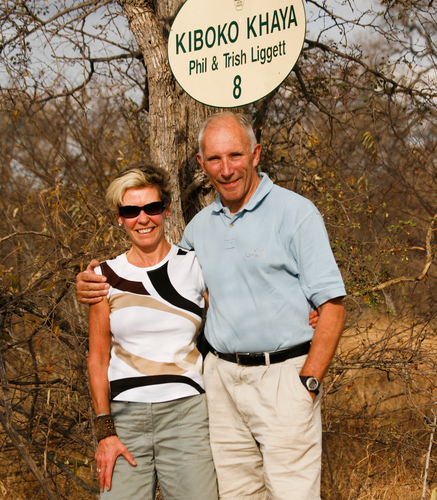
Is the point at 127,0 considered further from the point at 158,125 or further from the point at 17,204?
the point at 17,204

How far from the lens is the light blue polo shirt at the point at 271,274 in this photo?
2109 millimetres

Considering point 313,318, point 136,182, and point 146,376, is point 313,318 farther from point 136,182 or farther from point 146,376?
point 136,182

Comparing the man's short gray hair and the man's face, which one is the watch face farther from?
the man's short gray hair

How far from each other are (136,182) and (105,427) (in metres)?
1.11

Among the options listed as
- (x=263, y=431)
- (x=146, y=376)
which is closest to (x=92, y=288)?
(x=146, y=376)

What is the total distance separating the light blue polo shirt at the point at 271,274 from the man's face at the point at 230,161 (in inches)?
2.8

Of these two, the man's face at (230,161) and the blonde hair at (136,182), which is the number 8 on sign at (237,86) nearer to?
the man's face at (230,161)

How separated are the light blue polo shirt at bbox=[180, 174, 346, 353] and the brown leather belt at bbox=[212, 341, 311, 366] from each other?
0.02m

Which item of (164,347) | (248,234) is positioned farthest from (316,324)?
(164,347)

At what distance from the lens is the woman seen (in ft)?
7.11

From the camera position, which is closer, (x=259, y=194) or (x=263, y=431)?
(x=263, y=431)

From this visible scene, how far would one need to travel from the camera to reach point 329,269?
209 cm

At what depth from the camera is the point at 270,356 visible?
2.18 m

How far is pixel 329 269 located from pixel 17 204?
784cm
